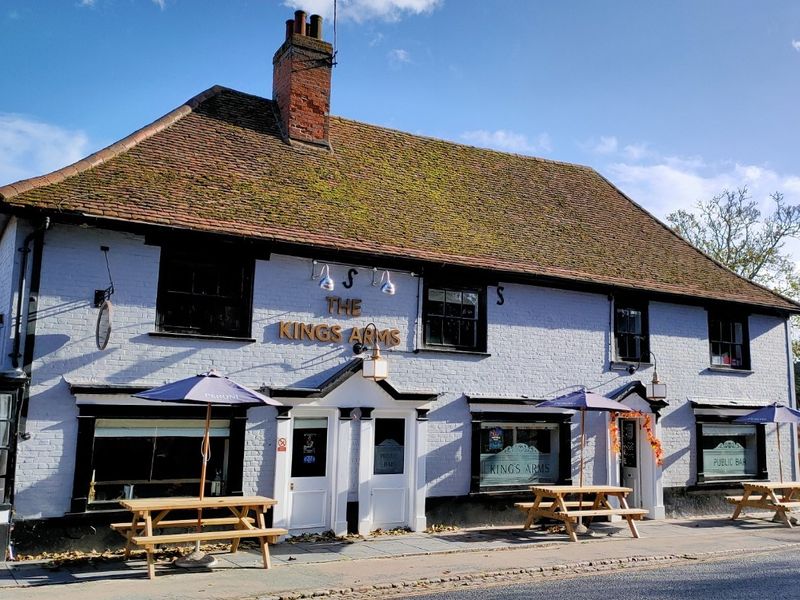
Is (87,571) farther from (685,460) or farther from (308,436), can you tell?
(685,460)

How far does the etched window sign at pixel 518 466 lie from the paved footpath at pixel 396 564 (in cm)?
93

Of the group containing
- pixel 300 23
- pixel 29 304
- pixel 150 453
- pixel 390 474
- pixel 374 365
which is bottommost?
pixel 390 474

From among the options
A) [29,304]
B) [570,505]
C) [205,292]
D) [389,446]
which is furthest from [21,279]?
[570,505]

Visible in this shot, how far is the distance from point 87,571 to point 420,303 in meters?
6.53

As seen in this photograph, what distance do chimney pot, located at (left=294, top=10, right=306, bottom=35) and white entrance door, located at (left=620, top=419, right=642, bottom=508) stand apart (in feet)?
33.6

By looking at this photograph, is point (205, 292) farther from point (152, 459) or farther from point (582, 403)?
point (582, 403)

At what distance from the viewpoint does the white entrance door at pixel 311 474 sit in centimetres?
1152

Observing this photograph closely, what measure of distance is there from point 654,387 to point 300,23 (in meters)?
10.0

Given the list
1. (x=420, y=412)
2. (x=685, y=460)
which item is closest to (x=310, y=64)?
(x=420, y=412)

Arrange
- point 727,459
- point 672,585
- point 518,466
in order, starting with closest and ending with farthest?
1. point 672,585
2. point 518,466
3. point 727,459

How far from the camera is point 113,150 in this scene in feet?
39.3

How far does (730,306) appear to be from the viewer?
16.2 m

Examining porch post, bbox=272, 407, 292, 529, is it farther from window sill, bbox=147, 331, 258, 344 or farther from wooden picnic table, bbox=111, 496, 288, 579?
window sill, bbox=147, 331, 258, 344

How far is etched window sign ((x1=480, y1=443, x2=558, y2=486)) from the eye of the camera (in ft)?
43.3
